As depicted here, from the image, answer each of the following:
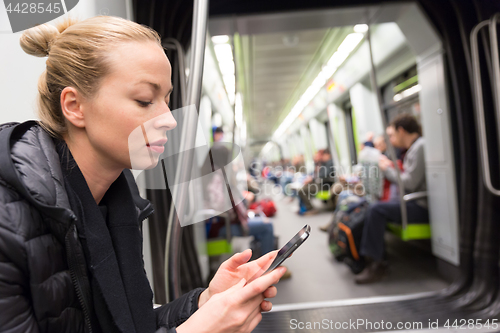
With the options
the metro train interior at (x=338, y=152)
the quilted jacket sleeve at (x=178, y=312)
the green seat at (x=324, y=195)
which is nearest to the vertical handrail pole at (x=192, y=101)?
the metro train interior at (x=338, y=152)

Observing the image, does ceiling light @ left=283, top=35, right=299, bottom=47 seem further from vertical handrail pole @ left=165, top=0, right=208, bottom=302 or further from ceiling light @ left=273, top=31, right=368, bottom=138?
vertical handrail pole @ left=165, top=0, right=208, bottom=302

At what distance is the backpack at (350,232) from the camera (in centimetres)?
251

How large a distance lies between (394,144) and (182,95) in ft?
7.70

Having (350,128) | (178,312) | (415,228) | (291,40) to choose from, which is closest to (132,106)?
(178,312)

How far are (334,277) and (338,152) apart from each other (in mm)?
1066

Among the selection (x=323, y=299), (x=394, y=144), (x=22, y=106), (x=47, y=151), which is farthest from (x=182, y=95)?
(x=394, y=144)

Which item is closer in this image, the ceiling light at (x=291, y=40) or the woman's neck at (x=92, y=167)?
the woman's neck at (x=92, y=167)

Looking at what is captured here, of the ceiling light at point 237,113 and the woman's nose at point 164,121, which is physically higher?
the ceiling light at point 237,113

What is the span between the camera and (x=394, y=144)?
3010 mm

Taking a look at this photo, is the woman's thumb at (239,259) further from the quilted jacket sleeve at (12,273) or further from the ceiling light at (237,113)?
the ceiling light at (237,113)

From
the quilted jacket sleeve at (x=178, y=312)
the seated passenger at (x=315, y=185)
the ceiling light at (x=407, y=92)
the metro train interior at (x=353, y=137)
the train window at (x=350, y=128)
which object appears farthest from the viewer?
the ceiling light at (x=407, y=92)

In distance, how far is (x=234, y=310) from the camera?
2.03 ft

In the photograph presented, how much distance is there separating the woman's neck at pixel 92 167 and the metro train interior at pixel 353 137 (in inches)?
21.8

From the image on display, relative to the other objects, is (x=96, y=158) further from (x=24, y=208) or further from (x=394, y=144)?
(x=394, y=144)
